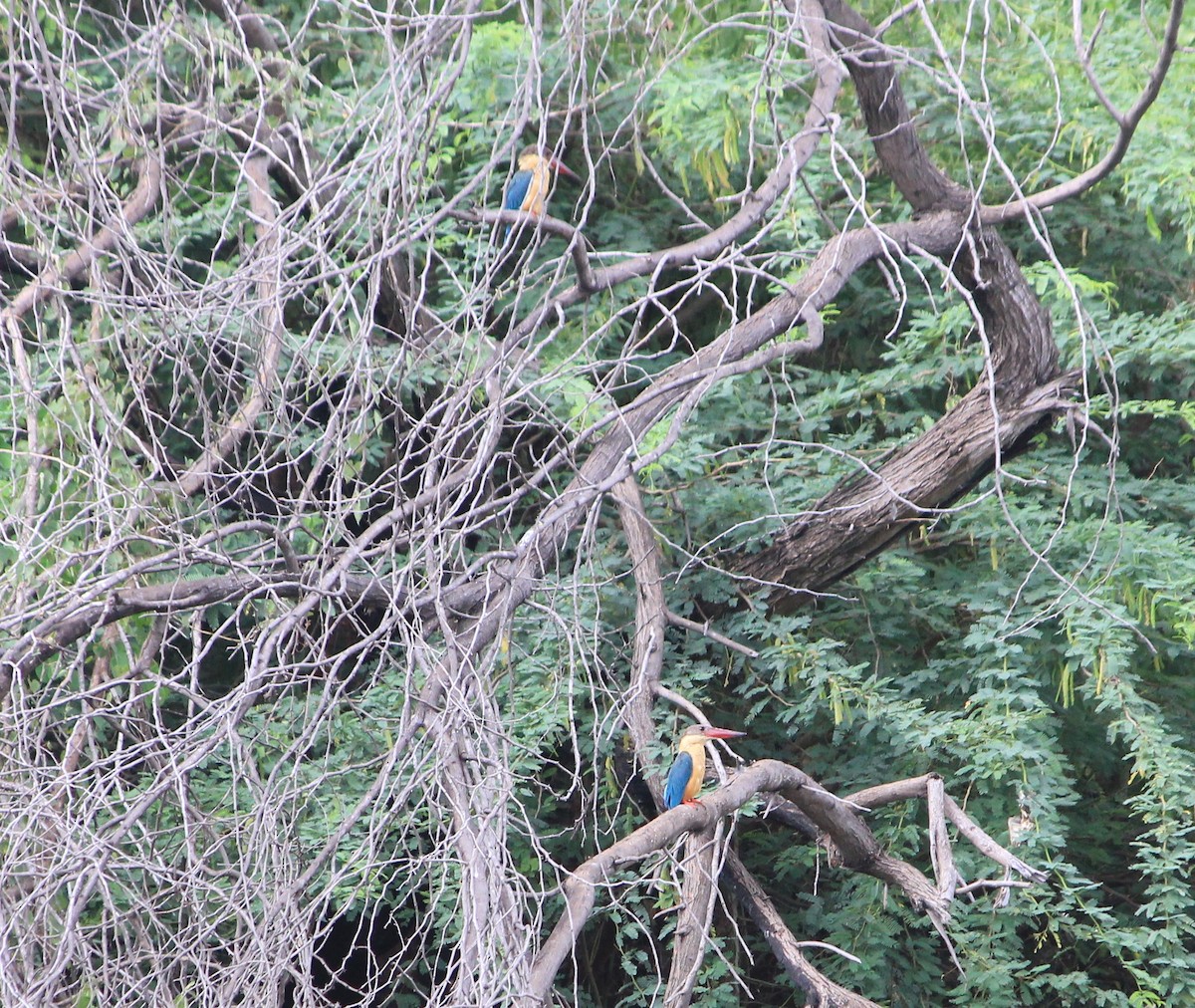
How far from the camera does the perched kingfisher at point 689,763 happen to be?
3.29 meters

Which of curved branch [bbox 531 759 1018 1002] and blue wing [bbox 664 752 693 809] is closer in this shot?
curved branch [bbox 531 759 1018 1002]

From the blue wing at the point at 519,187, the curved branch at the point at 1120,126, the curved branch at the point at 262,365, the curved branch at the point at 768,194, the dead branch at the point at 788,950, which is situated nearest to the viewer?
the curved branch at the point at 262,365

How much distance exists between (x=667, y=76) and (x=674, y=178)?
0.92 meters

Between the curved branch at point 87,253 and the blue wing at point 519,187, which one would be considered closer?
the curved branch at point 87,253

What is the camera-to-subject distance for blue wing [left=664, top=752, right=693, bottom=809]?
130 inches

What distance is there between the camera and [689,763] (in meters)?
3.29

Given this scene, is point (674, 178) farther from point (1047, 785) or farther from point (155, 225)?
point (1047, 785)

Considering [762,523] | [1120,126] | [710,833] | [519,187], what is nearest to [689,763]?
[710,833]

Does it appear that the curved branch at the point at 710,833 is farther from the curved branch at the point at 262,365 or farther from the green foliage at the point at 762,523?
the curved branch at the point at 262,365

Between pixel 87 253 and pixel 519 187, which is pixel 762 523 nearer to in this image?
pixel 519 187

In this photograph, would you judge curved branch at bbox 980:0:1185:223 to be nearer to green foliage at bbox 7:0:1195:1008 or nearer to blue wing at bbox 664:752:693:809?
green foliage at bbox 7:0:1195:1008

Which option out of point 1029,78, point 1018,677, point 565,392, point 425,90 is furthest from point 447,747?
point 1029,78

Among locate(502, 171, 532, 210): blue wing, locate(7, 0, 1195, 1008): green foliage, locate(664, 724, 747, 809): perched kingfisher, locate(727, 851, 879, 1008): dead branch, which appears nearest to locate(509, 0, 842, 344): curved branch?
locate(7, 0, 1195, 1008): green foliage

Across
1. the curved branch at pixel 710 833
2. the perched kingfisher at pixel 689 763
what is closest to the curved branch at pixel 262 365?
the curved branch at pixel 710 833
